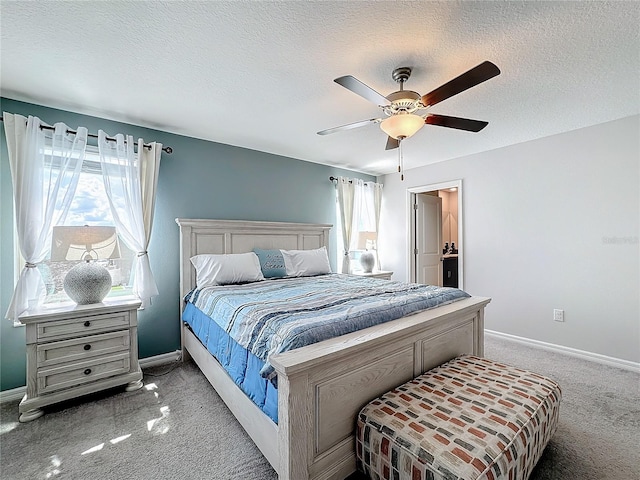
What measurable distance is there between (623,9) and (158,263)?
3.90 m

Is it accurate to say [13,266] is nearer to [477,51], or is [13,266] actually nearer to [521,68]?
[477,51]

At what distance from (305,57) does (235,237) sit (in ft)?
7.10

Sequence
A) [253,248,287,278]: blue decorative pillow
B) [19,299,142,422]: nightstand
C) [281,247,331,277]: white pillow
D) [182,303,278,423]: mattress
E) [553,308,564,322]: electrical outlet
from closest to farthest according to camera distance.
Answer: [182,303,278,423]: mattress → [19,299,142,422]: nightstand → [553,308,564,322]: electrical outlet → [253,248,287,278]: blue decorative pillow → [281,247,331,277]: white pillow

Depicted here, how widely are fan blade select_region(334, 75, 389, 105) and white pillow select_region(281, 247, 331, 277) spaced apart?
2176 mm

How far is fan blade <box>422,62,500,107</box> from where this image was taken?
148cm

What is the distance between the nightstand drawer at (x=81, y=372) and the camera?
2.11 m

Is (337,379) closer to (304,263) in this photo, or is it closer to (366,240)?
(304,263)

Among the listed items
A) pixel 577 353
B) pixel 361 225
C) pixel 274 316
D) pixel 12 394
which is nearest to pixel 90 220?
pixel 12 394

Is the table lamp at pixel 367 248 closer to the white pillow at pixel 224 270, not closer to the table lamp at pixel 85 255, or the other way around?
the white pillow at pixel 224 270

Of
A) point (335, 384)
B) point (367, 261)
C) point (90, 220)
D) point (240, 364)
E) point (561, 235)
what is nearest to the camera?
point (335, 384)

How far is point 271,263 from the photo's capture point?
3.38 m

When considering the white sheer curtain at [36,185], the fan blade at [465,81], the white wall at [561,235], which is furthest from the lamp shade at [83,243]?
the white wall at [561,235]

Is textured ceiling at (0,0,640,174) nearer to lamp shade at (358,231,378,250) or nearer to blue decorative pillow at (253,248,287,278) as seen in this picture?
blue decorative pillow at (253,248,287,278)

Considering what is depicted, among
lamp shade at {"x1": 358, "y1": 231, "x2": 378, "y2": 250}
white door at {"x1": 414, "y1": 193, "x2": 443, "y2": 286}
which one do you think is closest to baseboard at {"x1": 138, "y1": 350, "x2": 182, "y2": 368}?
lamp shade at {"x1": 358, "y1": 231, "x2": 378, "y2": 250}
